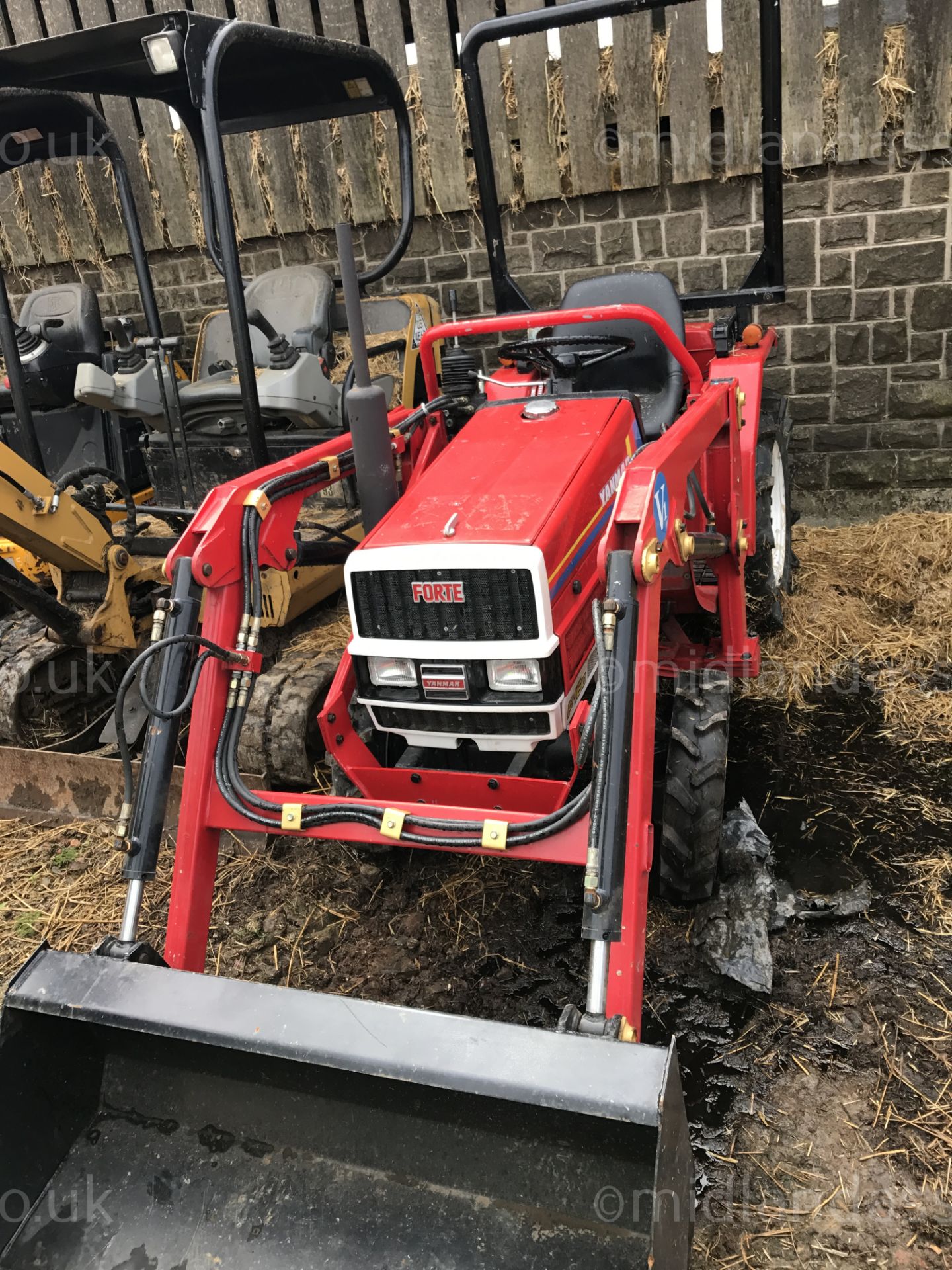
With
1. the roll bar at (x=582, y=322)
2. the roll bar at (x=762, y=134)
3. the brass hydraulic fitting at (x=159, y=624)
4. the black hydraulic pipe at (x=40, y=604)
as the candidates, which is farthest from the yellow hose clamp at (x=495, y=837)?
the roll bar at (x=762, y=134)

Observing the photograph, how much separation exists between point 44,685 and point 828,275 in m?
4.85

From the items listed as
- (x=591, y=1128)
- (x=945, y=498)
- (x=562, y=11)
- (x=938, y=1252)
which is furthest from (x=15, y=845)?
(x=945, y=498)

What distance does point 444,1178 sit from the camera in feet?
6.31

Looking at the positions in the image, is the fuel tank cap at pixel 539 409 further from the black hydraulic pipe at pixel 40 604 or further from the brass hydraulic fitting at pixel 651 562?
the black hydraulic pipe at pixel 40 604

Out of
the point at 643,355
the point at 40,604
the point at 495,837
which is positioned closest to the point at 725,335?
the point at 643,355

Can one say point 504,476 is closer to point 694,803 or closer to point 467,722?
point 467,722

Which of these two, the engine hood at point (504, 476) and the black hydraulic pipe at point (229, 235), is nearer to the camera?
the engine hood at point (504, 476)

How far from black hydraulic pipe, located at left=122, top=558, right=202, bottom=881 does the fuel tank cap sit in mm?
1236

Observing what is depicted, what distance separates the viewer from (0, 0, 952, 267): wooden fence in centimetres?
510

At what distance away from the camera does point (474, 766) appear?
9.65 feet

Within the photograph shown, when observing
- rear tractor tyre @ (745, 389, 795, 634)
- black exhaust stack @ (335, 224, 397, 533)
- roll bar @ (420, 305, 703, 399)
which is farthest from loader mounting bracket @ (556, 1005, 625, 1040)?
rear tractor tyre @ (745, 389, 795, 634)

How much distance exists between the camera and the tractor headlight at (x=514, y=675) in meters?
2.49

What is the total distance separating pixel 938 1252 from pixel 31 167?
8.20 meters

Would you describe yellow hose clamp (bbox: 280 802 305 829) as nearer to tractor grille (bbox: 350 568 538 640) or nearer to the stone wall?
tractor grille (bbox: 350 568 538 640)
